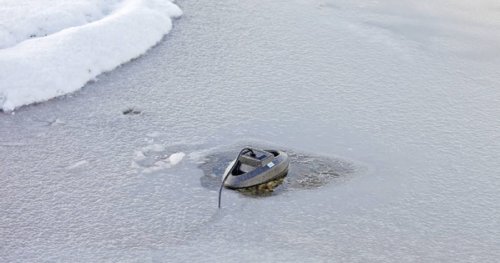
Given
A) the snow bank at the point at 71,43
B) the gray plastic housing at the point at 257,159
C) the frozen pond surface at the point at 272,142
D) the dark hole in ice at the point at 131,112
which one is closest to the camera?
the frozen pond surface at the point at 272,142

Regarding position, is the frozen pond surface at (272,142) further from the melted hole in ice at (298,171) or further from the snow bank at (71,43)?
the snow bank at (71,43)

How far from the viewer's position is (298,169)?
753 cm

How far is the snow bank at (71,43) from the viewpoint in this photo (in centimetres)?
906

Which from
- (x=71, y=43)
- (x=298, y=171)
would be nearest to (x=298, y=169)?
(x=298, y=171)

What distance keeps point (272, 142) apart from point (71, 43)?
12.6ft

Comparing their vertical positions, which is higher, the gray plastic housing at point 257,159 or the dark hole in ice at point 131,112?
the gray plastic housing at point 257,159

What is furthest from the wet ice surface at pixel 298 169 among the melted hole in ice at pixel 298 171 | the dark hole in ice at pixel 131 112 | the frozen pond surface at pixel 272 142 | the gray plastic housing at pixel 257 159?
the dark hole in ice at pixel 131 112

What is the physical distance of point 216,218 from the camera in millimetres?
6586

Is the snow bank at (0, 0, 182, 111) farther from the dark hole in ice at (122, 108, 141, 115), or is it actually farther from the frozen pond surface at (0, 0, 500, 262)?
the dark hole in ice at (122, 108, 141, 115)

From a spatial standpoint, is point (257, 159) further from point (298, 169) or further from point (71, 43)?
point (71, 43)

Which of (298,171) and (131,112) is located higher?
(298,171)

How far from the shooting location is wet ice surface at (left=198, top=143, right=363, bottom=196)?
23.7ft

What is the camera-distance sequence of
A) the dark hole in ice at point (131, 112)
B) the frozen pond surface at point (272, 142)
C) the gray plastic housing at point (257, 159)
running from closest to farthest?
the frozen pond surface at point (272, 142), the gray plastic housing at point (257, 159), the dark hole in ice at point (131, 112)

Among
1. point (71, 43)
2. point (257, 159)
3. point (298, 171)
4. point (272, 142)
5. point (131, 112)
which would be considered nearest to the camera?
point (257, 159)
